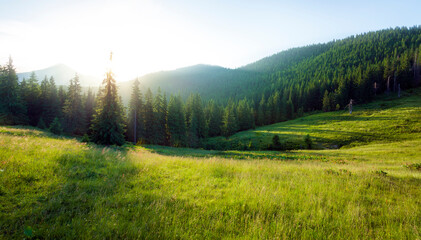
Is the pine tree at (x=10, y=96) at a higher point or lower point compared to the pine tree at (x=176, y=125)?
higher

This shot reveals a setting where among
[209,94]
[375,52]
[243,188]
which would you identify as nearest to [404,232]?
[243,188]

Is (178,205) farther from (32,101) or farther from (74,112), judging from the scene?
(32,101)

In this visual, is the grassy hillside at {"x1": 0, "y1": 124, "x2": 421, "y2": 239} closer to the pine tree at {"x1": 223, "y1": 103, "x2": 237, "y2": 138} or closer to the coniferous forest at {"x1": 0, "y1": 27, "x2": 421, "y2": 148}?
the coniferous forest at {"x1": 0, "y1": 27, "x2": 421, "y2": 148}

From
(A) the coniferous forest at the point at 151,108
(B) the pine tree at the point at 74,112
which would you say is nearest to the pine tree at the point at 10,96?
→ (A) the coniferous forest at the point at 151,108

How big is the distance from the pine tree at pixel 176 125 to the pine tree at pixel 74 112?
80.3ft

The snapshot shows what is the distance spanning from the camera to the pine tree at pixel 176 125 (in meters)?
46.6

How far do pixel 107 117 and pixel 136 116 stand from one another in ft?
61.7

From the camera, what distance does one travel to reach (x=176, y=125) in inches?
1854

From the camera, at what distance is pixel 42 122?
3975 cm

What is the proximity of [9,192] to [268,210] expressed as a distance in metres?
6.22

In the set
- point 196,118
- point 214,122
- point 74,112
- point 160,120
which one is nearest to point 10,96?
point 74,112

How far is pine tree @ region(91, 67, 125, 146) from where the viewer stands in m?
23.4

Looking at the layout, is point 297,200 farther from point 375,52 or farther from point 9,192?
point 375,52

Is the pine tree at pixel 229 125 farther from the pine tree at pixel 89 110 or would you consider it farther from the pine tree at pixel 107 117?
the pine tree at pixel 107 117
